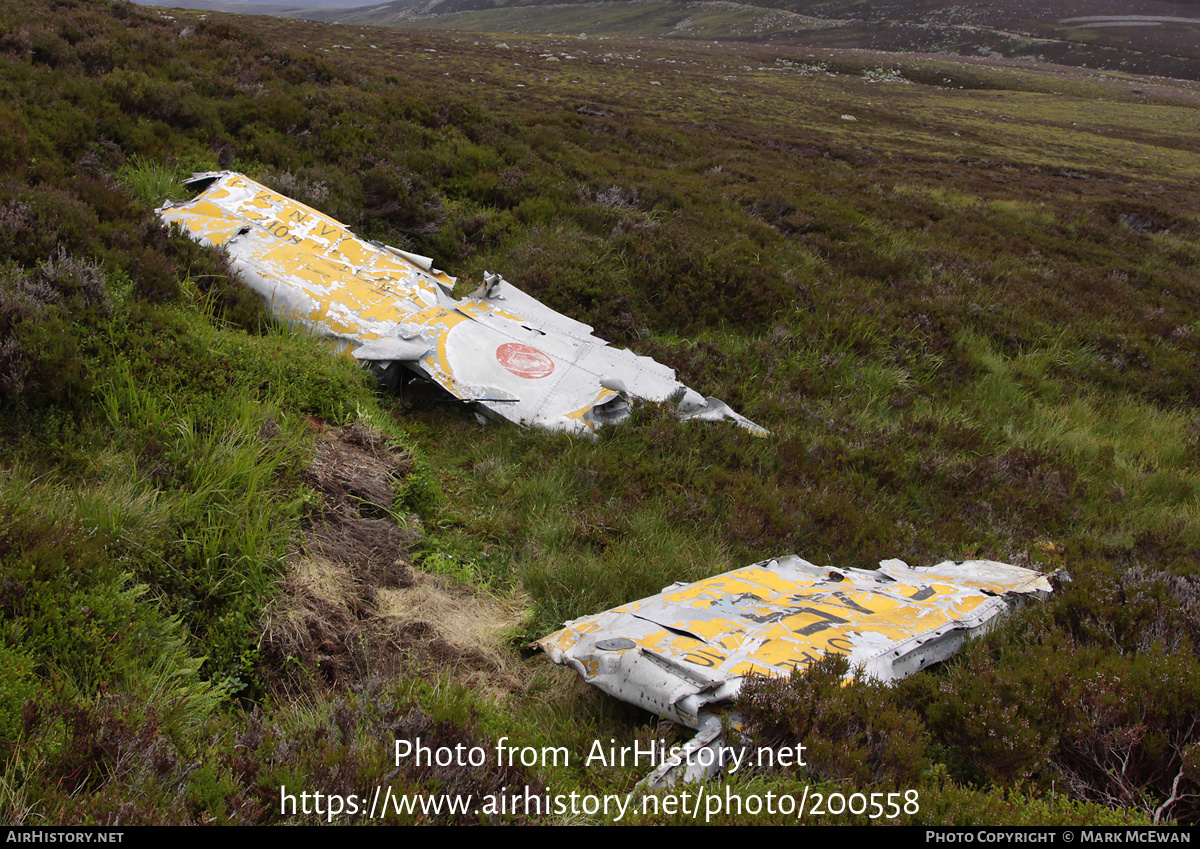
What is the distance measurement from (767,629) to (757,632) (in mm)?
71

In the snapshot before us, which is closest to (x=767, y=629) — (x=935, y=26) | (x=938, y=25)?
(x=935, y=26)

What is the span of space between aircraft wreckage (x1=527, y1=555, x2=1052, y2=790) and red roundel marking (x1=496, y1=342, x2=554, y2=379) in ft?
9.08

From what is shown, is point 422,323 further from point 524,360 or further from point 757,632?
point 757,632

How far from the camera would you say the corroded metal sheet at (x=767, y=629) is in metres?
2.76

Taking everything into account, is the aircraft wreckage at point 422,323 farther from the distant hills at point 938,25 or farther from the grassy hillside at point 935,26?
the grassy hillside at point 935,26

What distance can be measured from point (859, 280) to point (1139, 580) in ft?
21.9

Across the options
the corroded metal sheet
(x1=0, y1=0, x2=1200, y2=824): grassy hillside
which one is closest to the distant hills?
(x1=0, y1=0, x2=1200, y2=824): grassy hillside

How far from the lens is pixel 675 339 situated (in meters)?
7.59

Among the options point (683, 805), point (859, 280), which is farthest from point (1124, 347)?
point (683, 805)

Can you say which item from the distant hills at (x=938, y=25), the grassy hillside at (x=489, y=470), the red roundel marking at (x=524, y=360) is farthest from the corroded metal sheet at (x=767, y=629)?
the distant hills at (x=938, y=25)

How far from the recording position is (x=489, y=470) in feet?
16.5

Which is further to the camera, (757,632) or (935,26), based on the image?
(935,26)

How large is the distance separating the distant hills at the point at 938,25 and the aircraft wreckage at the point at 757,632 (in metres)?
118

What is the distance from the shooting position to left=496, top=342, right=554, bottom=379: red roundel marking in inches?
231
